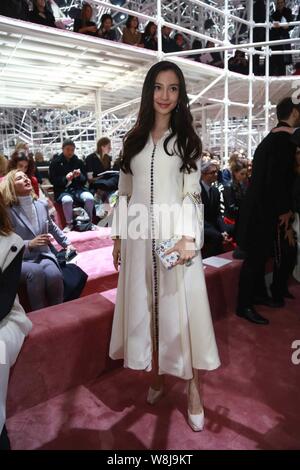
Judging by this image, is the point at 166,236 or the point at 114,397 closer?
the point at 166,236

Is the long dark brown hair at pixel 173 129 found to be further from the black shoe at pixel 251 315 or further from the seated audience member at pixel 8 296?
the black shoe at pixel 251 315

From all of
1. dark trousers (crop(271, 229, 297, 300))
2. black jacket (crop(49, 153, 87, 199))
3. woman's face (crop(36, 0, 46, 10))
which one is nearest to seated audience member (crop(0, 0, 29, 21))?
woman's face (crop(36, 0, 46, 10))

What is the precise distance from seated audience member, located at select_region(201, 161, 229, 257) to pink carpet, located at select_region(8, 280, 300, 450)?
1.67 m

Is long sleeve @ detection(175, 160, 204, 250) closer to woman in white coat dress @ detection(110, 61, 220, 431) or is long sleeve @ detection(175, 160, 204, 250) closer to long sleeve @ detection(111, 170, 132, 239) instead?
woman in white coat dress @ detection(110, 61, 220, 431)

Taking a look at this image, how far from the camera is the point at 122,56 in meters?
7.30

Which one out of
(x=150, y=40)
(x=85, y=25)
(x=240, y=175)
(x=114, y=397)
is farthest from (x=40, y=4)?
(x=114, y=397)

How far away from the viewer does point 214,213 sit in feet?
14.0

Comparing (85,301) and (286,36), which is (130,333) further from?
(286,36)

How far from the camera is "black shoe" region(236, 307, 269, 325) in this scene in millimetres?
2973

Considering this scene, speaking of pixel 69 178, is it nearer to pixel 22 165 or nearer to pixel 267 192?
pixel 22 165

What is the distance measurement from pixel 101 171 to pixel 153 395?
193 inches

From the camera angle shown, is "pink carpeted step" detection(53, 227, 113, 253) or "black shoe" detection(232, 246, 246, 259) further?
"pink carpeted step" detection(53, 227, 113, 253)

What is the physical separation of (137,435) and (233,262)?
179 centimetres

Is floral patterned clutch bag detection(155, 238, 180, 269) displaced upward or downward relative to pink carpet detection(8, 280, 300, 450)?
upward
